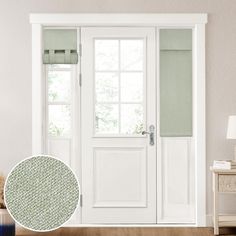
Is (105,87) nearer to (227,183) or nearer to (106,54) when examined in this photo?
(106,54)

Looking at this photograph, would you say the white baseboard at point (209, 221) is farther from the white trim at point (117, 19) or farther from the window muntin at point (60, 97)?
the white trim at point (117, 19)

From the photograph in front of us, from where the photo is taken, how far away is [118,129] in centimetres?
579

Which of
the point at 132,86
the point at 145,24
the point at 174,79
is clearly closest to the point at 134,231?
the point at 132,86

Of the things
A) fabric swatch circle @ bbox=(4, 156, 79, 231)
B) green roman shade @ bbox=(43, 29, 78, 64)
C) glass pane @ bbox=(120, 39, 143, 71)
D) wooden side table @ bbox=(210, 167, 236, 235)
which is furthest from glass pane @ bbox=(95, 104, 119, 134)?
fabric swatch circle @ bbox=(4, 156, 79, 231)

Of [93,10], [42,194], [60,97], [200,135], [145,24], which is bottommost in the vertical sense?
[42,194]

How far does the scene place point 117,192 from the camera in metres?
5.76

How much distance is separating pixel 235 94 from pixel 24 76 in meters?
2.03

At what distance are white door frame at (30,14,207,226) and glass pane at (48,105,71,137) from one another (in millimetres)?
568

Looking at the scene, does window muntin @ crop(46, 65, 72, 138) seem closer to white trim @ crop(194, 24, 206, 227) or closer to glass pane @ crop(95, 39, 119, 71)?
glass pane @ crop(95, 39, 119, 71)

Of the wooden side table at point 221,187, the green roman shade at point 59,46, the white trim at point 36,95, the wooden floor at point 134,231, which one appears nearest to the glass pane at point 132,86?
the green roman shade at point 59,46

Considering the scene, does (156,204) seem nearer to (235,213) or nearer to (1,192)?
(235,213)

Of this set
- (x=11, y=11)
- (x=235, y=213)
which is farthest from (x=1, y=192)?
(x=235, y=213)

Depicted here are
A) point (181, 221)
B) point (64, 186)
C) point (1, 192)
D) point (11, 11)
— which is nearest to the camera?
point (64, 186)

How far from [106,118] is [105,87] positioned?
1.02 ft
